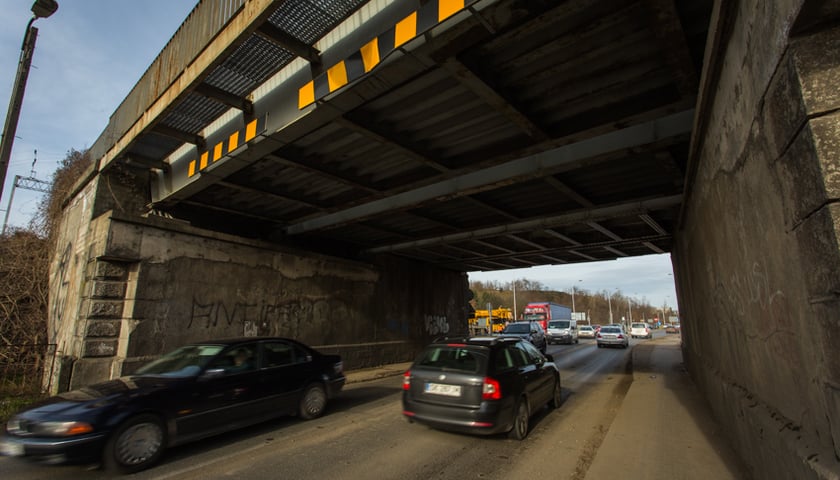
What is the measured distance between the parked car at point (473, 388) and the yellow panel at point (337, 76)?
4.27 m

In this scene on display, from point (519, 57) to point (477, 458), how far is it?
516 cm

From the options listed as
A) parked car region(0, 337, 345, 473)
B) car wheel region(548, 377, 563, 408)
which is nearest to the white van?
car wheel region(548, 377, 563, 408)

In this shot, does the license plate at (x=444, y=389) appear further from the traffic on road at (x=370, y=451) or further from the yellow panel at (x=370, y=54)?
the yellow panel at (x=370, y=54)

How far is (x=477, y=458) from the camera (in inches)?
201

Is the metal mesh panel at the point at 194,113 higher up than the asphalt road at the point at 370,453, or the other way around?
the metal mesh panel at the point at 194,113

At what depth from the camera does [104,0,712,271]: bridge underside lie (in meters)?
4.33

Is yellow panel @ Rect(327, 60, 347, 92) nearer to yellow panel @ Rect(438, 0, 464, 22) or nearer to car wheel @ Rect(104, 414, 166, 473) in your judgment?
yellow panel @ Rect(438, 0, 464, 22)

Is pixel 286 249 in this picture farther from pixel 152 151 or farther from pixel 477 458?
pixel 477 458

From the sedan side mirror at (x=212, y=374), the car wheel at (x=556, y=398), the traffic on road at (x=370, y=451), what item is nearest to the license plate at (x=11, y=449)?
the traffic on road at (x=370, y=451)

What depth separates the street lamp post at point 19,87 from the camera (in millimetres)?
6273

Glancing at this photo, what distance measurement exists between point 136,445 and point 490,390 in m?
4.53

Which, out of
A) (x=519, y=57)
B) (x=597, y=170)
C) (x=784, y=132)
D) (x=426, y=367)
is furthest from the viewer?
(x=597, y=170)

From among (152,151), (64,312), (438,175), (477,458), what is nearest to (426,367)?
(477,458)

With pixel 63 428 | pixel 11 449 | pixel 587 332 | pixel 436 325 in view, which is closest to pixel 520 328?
pixel 436 325
